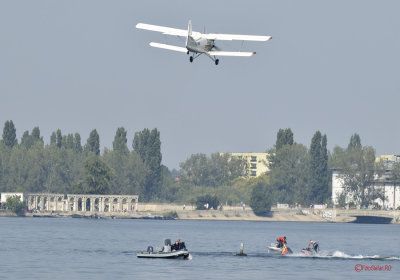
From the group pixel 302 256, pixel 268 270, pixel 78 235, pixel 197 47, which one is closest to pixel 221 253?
pixel 302 256

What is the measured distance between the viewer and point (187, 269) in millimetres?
108938

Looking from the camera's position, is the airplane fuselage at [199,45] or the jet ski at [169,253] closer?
the airplane fuselage at [199,45]

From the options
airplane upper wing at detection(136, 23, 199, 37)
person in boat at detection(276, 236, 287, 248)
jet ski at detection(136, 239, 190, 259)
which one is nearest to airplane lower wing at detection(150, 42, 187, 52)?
airplane upper wing at detection(136, 23, 199, 37)

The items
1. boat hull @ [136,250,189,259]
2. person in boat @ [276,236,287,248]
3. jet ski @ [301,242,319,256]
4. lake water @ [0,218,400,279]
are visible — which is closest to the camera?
lake water @ [0,218,400,279]

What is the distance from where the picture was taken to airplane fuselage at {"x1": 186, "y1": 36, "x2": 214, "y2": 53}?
342 feet

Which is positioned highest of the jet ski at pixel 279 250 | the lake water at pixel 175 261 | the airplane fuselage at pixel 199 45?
the airplane fuselage at pixel 199 45

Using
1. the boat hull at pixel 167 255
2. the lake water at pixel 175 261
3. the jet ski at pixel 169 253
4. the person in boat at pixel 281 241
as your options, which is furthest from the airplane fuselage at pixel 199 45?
the person in boat at pixel 281 241

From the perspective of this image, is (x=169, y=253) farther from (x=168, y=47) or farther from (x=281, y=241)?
(x=168, y=47)

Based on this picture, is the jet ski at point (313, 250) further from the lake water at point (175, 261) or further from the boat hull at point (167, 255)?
the boat hull at point (167, 255)

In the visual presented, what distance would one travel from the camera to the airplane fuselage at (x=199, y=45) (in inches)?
4099

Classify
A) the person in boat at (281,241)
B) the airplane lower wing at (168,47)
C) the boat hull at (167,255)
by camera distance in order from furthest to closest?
1. the person in boat at (281,241)
2. the boat hull at (167,255)
3. the airplane lower wing at (168,47)

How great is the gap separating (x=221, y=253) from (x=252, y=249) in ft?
41.2

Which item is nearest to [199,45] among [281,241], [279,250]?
[281,241]

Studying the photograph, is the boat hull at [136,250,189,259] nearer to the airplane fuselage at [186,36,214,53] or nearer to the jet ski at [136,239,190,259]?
the jet ski at [136,239,190,259]
